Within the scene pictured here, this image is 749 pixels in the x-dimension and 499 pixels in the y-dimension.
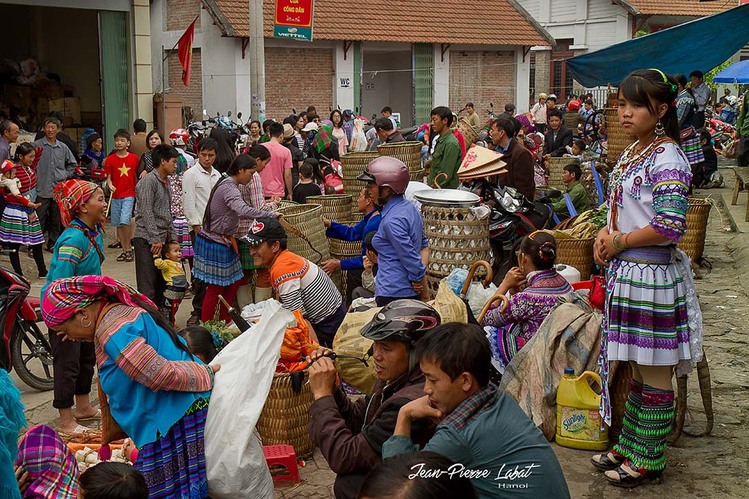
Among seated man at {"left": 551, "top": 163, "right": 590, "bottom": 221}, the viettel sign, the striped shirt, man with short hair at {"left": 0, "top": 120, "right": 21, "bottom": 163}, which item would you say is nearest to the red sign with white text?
the viettel sign

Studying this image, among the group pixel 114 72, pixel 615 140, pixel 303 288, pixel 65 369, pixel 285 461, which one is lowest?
pixel 285 461

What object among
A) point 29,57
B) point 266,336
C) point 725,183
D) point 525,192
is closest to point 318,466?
point 266,336

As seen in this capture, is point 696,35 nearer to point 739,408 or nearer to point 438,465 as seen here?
point 739,408

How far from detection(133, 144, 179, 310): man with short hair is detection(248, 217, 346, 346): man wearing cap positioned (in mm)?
2375

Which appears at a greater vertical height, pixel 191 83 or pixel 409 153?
pixel 191 83

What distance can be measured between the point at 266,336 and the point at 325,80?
21432 millimetres

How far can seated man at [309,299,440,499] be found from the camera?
3453 mm

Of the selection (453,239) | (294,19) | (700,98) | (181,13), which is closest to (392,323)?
(453,239)

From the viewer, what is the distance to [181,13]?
2466 cm

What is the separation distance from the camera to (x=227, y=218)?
7.83 m

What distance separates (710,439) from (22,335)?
4924mm

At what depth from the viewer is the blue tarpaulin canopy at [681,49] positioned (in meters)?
7.34

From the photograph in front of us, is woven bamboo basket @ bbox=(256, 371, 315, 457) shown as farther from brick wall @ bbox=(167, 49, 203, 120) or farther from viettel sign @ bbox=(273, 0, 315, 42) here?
brick wall @ bbox=(167, 49, 203, 120)

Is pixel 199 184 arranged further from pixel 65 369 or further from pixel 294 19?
pixel 294 19
